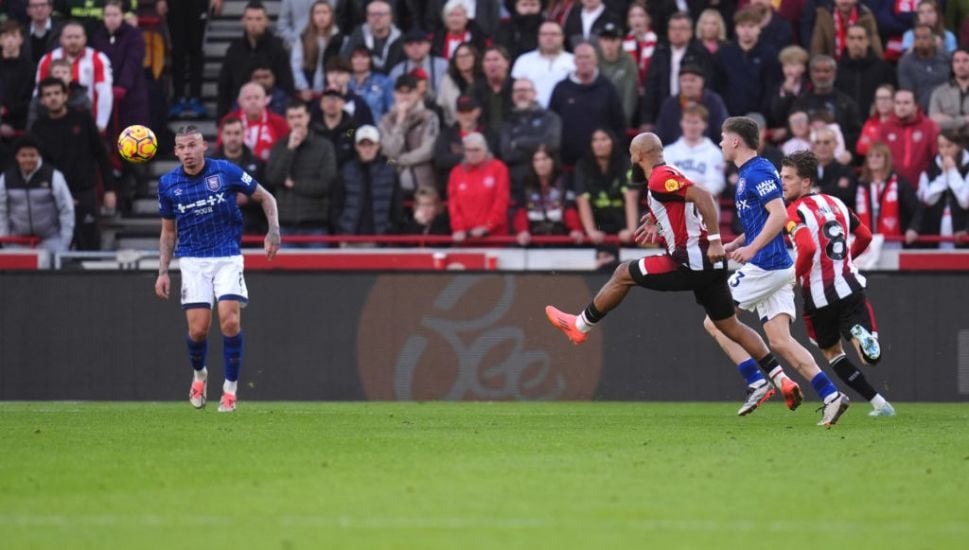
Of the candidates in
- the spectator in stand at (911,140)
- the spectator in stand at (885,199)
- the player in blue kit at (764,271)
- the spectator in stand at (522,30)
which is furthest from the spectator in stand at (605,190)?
the player in blue kit at (764,271)

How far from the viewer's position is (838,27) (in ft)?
69.6

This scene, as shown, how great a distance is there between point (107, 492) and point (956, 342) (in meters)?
11.6

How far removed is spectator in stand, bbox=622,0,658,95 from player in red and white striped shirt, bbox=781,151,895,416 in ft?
25.7

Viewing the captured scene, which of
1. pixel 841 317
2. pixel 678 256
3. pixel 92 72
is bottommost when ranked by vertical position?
pixel 841 317

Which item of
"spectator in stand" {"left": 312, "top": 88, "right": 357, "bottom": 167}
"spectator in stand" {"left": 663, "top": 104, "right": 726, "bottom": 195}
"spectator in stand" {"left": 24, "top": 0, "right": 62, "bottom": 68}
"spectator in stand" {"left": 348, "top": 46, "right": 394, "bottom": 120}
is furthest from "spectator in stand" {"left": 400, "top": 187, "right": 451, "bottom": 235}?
"spectator in stand" {"left": 24, "top": 0, "right": 62, "bottom": 68}

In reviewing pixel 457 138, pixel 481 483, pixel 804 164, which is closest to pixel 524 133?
pixel 457 138

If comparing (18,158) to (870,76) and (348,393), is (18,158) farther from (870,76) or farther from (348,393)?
(870,76)

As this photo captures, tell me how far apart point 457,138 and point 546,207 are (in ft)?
4.58

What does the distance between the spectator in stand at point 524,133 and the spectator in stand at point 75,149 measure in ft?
16.0

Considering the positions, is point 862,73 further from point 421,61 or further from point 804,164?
point 804,164

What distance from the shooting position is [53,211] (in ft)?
65.0

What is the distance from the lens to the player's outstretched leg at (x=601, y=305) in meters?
13.3

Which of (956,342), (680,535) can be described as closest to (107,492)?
(680,535)

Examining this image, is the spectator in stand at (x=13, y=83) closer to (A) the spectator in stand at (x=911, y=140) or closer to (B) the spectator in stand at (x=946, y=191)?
(A) the spectator in stand at (x=911, y=140)
